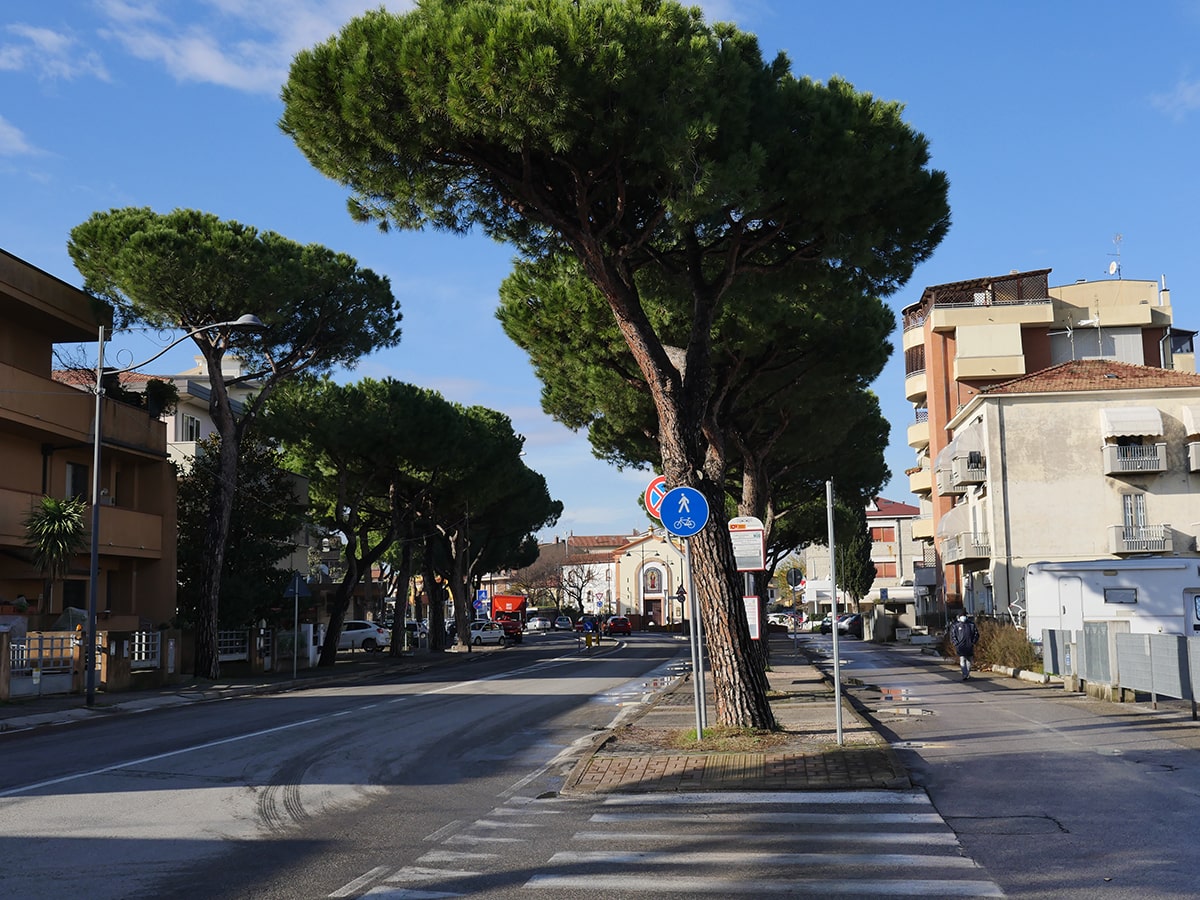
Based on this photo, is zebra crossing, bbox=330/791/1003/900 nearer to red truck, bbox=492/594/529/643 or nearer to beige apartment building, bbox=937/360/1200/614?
beige apartment building, bbox=937/360/1200/614

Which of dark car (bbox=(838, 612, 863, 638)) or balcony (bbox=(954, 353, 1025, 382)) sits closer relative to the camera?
balcony (bbox=(954, 353, 1025, 382))

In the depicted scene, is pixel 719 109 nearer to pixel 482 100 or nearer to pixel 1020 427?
pixel 482 100

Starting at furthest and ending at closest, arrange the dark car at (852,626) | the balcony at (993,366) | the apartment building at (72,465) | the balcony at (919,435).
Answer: the dark car at (852,626) → the balcony at (919,435) → the balcony at (993,366) → the apartment building at (72,465)

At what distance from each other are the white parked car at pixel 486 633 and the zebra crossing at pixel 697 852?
199 ft

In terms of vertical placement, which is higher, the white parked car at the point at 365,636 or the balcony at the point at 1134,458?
the balcony at the point at 1134,458

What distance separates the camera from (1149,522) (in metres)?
43.2

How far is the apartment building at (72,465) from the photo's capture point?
28.1 m

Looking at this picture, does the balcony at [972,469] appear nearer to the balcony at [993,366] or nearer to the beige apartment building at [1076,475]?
the beige apartment building at [1076,475]

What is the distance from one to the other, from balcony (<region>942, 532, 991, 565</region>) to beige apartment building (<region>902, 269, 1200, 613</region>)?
54mm

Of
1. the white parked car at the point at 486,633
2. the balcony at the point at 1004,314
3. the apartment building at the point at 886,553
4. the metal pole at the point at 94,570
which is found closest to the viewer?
the metal pole at the point at 94,570

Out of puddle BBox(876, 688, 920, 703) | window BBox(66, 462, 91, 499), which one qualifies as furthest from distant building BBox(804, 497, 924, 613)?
puddle BBox(876, 688, 920, 703)

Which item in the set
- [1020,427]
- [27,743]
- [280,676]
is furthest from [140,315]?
[1020,427]

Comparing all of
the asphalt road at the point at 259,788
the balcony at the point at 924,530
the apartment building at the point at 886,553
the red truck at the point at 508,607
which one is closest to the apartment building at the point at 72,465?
the asphalt road at the point at 259,788

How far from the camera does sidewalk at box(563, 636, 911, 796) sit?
10.4 m
